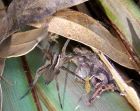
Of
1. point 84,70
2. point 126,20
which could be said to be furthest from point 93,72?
point 126,20

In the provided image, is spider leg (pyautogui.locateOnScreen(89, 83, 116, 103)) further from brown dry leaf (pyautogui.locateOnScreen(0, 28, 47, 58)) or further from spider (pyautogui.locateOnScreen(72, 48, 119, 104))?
brown dry leaf (pyautogui.locateOnScreen(0, 28, 47, 58))

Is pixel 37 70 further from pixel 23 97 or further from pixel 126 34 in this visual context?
pixel 126 34

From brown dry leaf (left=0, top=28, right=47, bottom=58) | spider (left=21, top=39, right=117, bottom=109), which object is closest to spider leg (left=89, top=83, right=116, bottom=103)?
spider (left=21, top=39, right=117, bottom=109)

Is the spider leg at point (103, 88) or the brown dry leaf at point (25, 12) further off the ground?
the brown dry leaf at point (25, 12)

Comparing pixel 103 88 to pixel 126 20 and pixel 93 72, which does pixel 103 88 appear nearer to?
pixel 93 72

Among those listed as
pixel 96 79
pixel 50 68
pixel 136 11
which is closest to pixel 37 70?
pixel 50 68

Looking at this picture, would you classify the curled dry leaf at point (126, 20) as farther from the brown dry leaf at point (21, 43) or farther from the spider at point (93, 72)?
the brown dry leaf at point (21, 43)

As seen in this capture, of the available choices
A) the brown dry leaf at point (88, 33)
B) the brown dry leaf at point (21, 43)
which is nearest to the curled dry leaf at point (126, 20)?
the brown dry leaf at point (88, 33)
